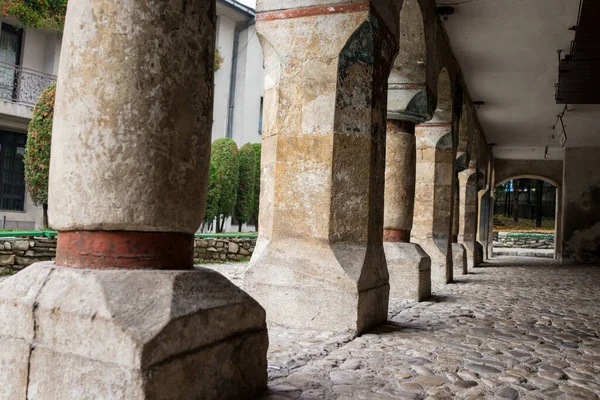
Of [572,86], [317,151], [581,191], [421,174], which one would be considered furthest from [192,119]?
[581,191]

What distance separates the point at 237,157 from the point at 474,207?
563 centimetres

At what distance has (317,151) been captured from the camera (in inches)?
139

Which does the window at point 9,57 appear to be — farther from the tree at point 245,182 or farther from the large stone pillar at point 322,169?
the large stone pillar at point 322,169

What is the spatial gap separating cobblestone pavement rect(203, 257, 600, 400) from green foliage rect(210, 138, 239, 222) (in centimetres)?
789

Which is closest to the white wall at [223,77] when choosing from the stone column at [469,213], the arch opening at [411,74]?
the stone column at [469,213]

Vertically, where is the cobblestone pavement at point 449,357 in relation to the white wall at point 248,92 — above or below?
below

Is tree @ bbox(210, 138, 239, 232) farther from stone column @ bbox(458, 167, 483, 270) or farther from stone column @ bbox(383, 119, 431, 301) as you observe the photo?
stone column @ bbox(383, 119, 431, 301)

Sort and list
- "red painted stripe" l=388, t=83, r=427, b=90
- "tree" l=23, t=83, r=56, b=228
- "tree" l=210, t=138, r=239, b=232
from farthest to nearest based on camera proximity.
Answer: "tree" l=210, t=138, r=239, b=232 → "tree" l=23, t=83, r=56, b=228 → "red painted stripe" l=388, t=83, r=427, b=90

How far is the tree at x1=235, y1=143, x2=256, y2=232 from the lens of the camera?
13398 mm

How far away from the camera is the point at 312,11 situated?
11.8 feet

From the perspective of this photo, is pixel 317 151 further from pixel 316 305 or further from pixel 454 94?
pixel 454 94

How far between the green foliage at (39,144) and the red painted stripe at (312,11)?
593 centimetres

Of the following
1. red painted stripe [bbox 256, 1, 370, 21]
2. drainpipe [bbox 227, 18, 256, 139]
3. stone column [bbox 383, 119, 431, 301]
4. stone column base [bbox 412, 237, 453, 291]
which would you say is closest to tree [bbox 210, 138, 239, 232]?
drainpipe [bbox 227, 18, 256, 139]

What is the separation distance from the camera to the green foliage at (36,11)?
432 inches
